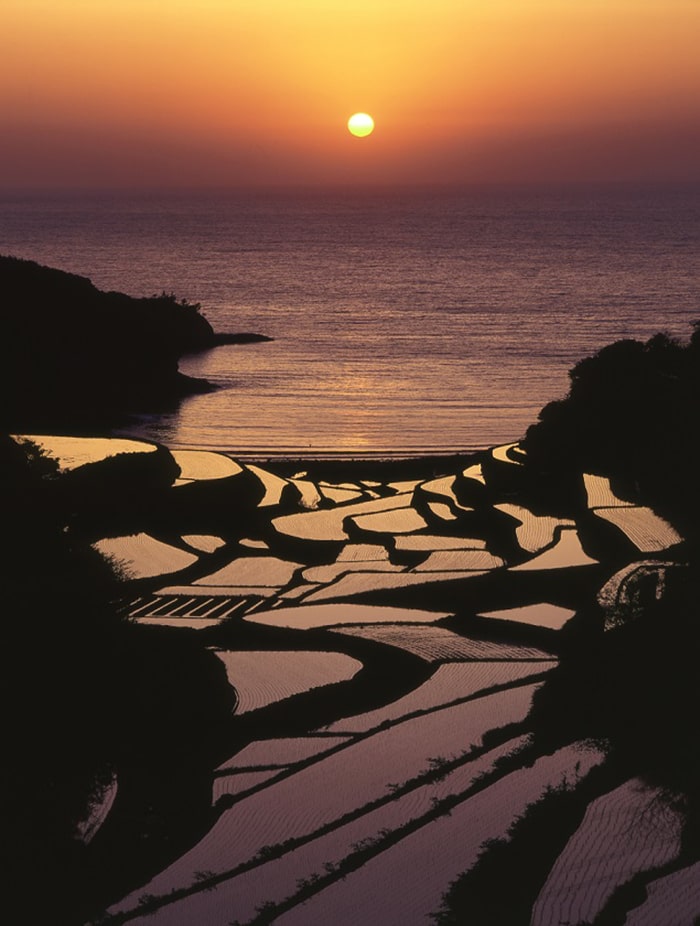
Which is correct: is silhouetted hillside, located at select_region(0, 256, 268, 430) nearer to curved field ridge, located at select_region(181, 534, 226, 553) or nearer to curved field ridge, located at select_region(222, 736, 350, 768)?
curved field ridge, located at select_region(181, 534, 226, 553)

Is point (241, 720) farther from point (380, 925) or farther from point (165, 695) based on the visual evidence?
point (380, 925)

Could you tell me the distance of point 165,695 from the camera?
41.9 ft

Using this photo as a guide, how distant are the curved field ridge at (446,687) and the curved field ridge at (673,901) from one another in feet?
12.1

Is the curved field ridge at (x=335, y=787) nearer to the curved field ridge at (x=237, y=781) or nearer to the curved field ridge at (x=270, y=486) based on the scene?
the curved field ridge at (x=237, y=781)

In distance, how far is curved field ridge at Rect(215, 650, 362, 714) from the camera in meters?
12.8

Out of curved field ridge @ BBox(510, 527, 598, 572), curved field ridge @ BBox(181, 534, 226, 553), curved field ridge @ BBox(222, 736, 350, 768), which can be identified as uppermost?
curved field ridge @ BBox(181, 534, 226, 553)

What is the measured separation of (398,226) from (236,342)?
115m

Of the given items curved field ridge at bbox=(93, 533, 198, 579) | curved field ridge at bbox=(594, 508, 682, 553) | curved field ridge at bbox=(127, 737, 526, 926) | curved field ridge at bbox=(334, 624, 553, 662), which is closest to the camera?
curved field ridge at bbox=(127, 737, 526, 926)

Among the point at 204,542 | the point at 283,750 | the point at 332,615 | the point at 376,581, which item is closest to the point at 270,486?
the point at 204,542

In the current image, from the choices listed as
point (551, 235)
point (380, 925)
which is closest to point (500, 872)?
point (380, 925)

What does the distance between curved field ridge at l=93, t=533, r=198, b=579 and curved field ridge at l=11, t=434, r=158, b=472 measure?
145 inches

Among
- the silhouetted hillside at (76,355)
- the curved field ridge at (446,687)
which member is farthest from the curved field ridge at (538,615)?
the silhouetted hillside at (76,355)

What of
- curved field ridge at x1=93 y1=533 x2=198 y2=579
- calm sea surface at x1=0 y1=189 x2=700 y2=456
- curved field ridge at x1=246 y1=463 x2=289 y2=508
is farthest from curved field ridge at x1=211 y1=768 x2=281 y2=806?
calm sea surface at x1=0 y1=189 x2=700 y2=456

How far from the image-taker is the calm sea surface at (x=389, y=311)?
38.0 m
